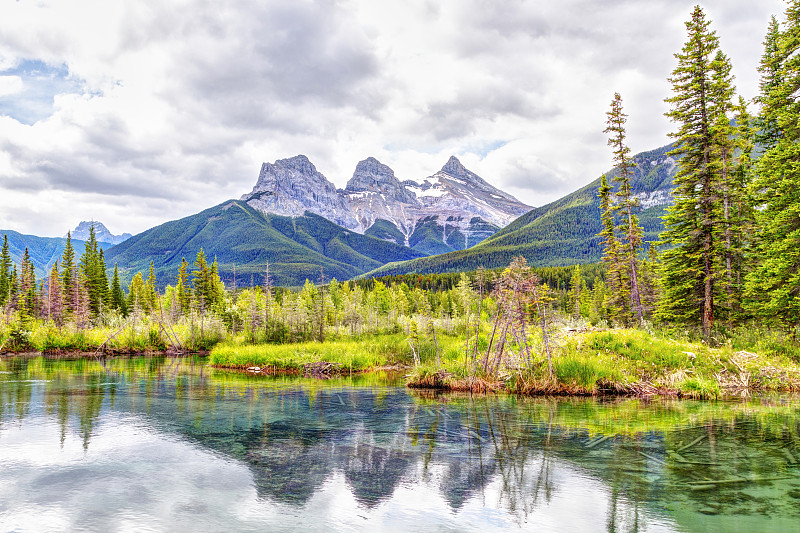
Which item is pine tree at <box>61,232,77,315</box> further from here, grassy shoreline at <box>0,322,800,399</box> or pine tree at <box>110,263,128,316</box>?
grassy shoreline at <box>0,322,800,399</box>

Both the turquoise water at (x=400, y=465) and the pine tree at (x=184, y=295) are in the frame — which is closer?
the turquoise water at (x=400, y=465)

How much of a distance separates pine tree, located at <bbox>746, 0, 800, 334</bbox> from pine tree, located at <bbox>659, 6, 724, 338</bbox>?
1.88 meters

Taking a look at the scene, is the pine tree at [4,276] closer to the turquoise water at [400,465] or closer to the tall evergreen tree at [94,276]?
the tall evergreen tree at [94,276]

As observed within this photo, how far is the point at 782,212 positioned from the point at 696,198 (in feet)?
14.9

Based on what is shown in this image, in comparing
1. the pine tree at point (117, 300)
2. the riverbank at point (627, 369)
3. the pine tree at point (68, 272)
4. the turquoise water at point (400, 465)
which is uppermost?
the pine tree at point (68, 272)

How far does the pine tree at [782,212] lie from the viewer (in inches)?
850

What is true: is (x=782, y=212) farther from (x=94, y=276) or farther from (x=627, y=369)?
(x=94, y=276)

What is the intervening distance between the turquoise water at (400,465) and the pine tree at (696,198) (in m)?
10.3

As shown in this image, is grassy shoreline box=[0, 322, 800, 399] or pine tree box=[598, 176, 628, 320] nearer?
grassy shoreline box=[0, 322, 800, 399]

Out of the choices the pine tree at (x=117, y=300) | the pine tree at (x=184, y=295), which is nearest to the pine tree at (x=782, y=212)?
the pine tree at (x=184, y=295)

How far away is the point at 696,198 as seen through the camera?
25.5 meters

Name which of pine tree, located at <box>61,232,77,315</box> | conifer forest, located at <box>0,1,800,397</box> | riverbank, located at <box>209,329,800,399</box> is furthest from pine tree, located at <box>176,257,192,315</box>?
riverbank, located at <box>209,329,800,399</box>

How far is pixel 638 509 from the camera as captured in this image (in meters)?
7.65

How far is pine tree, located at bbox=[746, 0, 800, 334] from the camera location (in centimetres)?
2158
